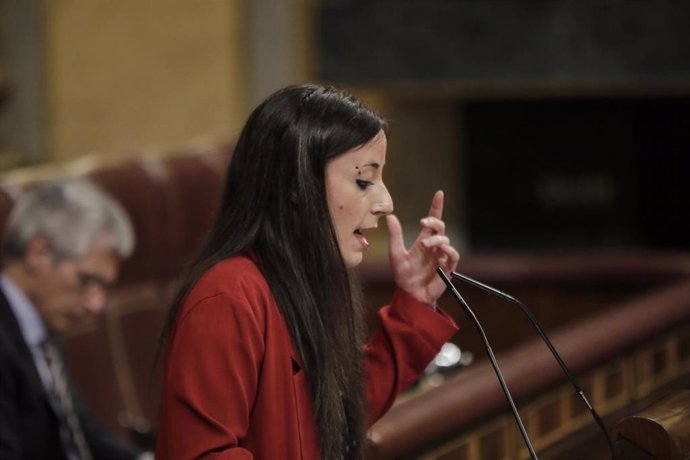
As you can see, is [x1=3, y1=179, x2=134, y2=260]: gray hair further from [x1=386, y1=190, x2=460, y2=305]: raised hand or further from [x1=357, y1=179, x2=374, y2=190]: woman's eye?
[x1=357, y1=179, x2=374, y2=190]: woman's eye

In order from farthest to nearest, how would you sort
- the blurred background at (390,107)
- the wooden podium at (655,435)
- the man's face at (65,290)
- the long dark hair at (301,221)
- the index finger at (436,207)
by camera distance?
the blurred background at (390,107)
the man's face at (65,290)
the index finger at (436,207)
the long dark hair at (301,221)
the wooden podium at (655,435)

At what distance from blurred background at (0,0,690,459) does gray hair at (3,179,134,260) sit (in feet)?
8.61

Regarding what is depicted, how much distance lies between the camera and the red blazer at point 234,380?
1.40 metres

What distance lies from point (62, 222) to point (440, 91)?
10.5ft

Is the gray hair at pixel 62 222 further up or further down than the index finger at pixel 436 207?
further down

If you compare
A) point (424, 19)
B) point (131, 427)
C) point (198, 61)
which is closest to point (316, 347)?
point (131, 427)

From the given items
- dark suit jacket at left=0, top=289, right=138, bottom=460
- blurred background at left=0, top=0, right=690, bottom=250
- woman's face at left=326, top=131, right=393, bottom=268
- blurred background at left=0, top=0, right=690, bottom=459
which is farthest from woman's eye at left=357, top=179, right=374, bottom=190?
blurred background at left=0, top=0, right=690, bottom=250

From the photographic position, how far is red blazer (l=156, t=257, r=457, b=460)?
140 cm

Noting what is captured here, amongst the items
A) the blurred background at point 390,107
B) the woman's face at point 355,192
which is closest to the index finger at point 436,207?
the woman's face at point 355,192

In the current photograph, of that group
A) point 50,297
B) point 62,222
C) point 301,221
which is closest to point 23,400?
point 50,297

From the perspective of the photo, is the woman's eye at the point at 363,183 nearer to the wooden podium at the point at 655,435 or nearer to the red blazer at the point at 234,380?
the red blazer at the point at 234,380

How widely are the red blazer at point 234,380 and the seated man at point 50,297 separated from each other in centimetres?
103

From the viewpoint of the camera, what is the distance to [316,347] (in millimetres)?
1483

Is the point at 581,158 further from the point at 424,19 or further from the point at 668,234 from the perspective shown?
the point at 424,19
